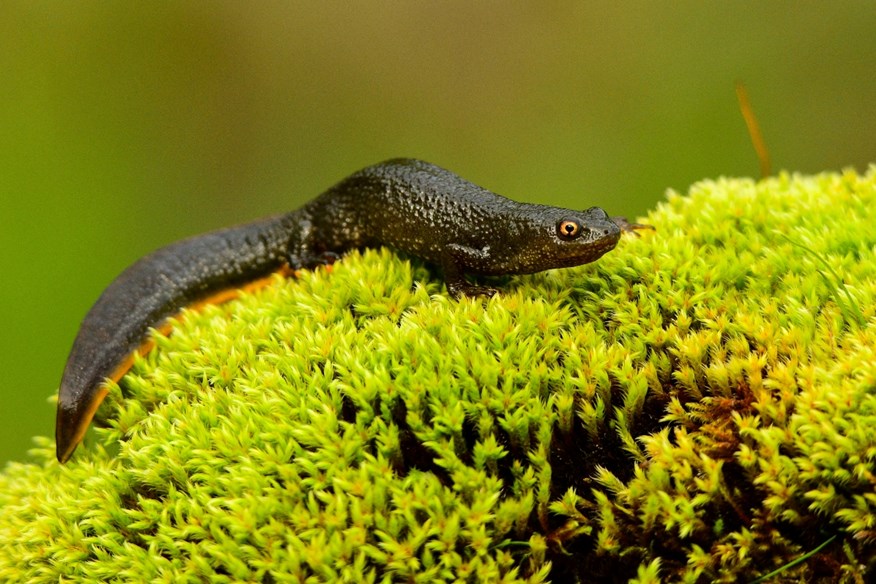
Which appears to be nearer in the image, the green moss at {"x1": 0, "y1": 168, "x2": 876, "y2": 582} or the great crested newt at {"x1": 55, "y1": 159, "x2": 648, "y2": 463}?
→ the green moss at {"x1": 0, "y1": 168, "x2": 876, "y2": 582}

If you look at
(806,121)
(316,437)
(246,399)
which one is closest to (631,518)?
(316,437)

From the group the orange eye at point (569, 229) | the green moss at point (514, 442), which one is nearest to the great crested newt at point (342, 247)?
the orange eye at point (569, 229)

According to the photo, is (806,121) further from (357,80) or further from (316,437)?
(316,437)

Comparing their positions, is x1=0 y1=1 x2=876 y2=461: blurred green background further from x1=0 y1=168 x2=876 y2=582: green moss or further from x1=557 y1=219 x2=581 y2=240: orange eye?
x1=0 y1=168 x2=876 y2=582: green moss

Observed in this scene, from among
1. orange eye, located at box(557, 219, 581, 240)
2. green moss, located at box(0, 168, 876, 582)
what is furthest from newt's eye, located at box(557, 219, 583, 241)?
green moss, located at box(0, 168, 876, 582)

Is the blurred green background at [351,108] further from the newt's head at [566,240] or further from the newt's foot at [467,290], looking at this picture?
the newt's foot at [467,290]

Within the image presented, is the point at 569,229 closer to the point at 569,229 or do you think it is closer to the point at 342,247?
the point at 569,229

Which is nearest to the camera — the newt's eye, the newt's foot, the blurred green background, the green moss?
the green moss
